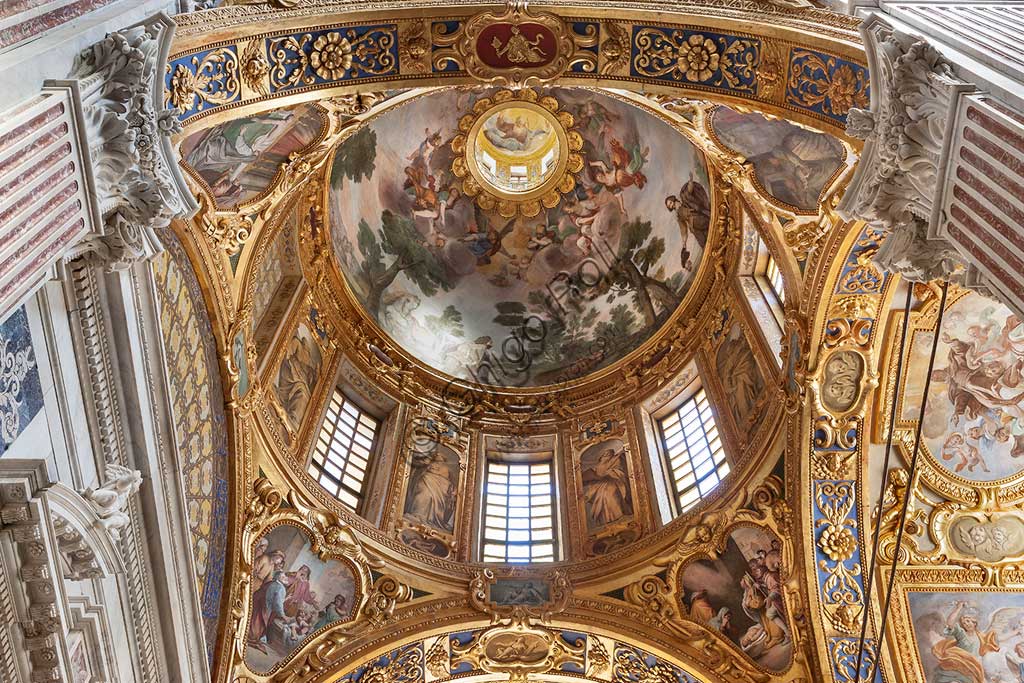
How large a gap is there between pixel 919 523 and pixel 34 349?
13414 millimetres

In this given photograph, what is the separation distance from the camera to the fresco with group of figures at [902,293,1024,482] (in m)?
15.6

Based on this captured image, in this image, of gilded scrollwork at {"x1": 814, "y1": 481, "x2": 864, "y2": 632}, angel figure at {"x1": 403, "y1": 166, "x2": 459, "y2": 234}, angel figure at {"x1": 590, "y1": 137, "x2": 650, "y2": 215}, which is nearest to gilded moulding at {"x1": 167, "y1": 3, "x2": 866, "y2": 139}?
gilded scrollwork at {"x1": 814, "y1": 481, "x2": 864, "y2": 632}

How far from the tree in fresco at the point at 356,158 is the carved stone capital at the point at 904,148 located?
43.1ft

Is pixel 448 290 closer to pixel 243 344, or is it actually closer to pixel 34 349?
pixel 243 344

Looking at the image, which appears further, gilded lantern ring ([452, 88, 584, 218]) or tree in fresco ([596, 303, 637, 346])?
gilded lantern ring ([452, 88, 584, 218])

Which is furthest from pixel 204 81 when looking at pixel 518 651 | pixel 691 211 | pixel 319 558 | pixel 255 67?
pixel 691 211

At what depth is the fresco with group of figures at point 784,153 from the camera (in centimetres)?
1417

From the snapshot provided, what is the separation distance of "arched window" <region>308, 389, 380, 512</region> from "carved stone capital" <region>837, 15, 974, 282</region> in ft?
37.2

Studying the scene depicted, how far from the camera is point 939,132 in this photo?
26.4 ft

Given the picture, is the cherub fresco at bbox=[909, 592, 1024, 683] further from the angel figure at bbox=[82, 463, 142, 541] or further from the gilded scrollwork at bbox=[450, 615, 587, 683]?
the angel figure at bbox=[82, 463, 142, 541]

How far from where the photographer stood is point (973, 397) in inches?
624

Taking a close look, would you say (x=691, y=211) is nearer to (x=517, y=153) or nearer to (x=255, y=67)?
(x=517, y=153)

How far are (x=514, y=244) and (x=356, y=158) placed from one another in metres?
4.78

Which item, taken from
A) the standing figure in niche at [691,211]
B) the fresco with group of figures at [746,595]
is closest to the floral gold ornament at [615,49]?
the standing figure in niche at [691,211]
